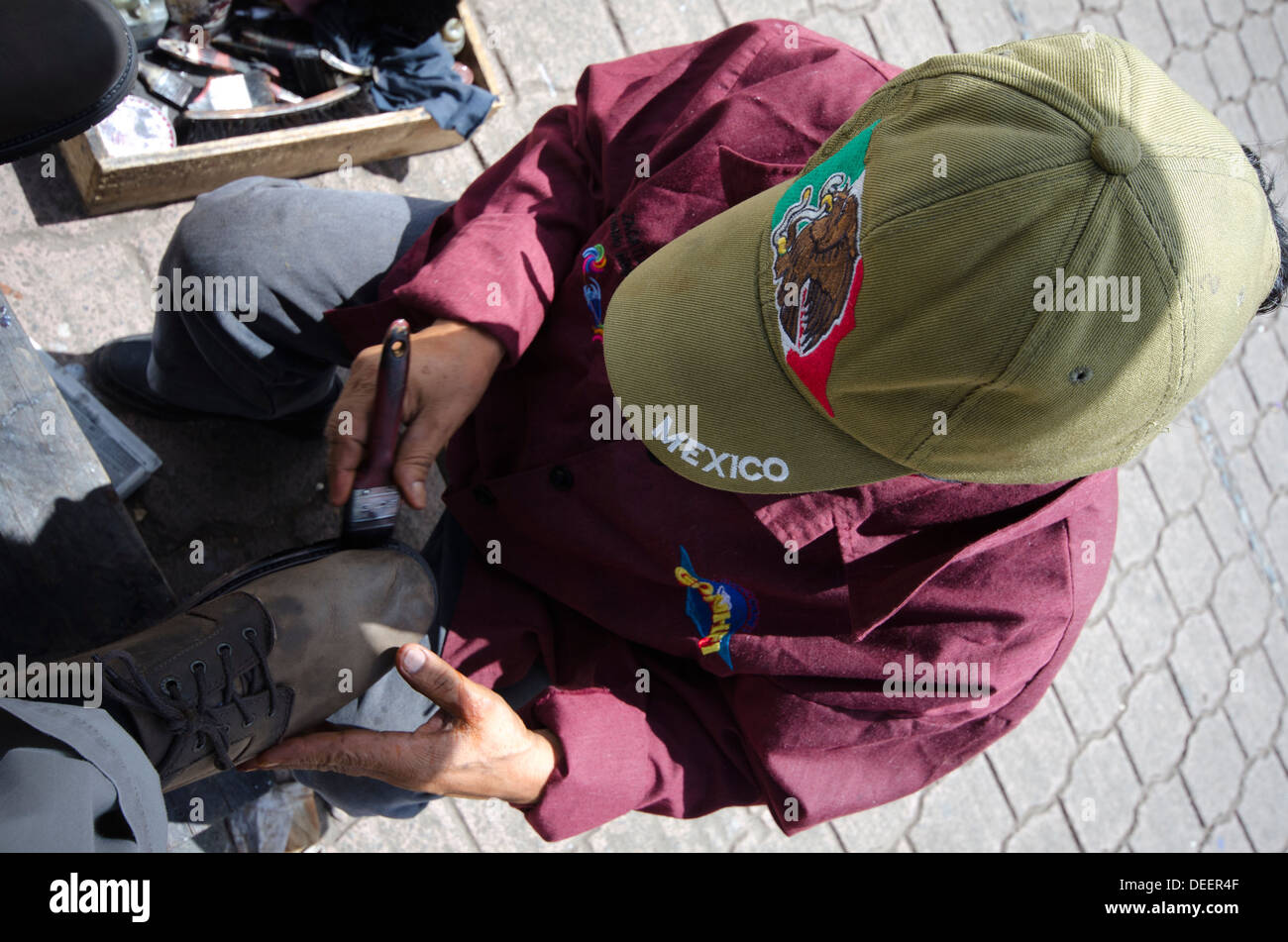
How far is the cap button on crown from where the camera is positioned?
687 mm

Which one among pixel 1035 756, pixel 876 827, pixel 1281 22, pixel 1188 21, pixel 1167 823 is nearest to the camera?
pixel 876 827

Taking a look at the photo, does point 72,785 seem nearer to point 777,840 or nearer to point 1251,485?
point 777,840

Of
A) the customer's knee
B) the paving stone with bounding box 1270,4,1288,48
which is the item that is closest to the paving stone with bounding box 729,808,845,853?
the customer's knee

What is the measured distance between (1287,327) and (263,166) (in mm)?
3148

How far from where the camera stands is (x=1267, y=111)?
313 cm

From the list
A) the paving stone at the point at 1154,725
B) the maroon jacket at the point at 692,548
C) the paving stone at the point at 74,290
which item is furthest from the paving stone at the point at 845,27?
the paving stone at the point at 1154,725

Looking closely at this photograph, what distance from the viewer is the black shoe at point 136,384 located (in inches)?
60.6

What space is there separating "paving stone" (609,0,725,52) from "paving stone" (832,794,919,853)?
1.85 meters

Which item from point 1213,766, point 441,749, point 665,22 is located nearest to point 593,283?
point 441,749

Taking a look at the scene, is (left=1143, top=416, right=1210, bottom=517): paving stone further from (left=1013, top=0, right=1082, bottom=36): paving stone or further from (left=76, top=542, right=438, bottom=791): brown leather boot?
(left=76, top=542, right=438, bottom=791): brown leather boot

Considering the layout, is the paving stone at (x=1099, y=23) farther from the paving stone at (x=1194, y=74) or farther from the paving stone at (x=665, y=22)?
the paving stone at (x=665, y=22)

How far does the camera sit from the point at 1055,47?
77cm

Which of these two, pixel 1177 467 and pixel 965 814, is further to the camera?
pixel 1177 467

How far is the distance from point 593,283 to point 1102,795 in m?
2.05
